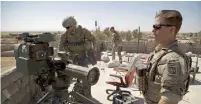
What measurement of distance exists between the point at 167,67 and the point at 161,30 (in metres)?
0.38

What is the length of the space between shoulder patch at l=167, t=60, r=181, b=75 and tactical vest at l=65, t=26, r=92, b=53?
10.8 feet

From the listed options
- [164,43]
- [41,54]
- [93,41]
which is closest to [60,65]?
[41,54]

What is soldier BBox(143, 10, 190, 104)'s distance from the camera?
1655 millimetres

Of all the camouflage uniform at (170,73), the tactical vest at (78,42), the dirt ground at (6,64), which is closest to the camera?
the camouflage uniform at (170,73)

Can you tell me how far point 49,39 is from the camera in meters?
2.44

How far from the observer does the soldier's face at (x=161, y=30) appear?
6.13 ft

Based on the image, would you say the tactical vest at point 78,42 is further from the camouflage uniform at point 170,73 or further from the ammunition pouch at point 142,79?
the camouflage uniform at point 170,73

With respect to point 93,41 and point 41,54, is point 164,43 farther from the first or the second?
point 93,41

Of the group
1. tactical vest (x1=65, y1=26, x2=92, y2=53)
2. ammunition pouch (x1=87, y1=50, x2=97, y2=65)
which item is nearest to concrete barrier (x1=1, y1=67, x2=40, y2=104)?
tactical vest (x1=65, y1=26, x2=92, y2=53)

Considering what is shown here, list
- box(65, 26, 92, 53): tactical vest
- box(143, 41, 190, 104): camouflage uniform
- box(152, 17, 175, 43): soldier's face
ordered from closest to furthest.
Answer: box(143, 41, 190, 104): camouflage uniform
box(152, 17, 175, 43): soldier's face
box(65, 26, 92, 53): tactical vest

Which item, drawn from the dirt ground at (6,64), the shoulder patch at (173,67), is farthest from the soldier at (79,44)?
the dirt ground at (6,64)

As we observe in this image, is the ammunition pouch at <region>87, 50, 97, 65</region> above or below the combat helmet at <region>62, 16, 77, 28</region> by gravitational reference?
below

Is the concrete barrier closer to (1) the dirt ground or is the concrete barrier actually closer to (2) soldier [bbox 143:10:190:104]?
(2) soldier [bbox 143:10:190:104]

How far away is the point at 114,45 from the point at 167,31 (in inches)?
394
